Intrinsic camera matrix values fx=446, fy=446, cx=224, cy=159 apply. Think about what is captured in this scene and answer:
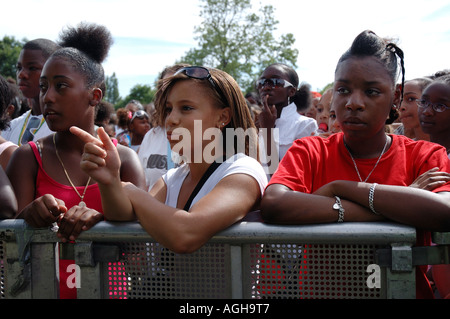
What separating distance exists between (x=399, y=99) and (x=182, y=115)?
121cm

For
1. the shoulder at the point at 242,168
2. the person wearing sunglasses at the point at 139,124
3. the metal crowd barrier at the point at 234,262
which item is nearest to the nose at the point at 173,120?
the shoulder at the point at 242,168

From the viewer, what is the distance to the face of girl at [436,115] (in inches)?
133

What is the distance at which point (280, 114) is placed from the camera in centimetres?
520

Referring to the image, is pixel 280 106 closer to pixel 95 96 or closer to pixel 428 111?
pixel 428 111

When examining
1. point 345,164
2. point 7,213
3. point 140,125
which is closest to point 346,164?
point 345,164

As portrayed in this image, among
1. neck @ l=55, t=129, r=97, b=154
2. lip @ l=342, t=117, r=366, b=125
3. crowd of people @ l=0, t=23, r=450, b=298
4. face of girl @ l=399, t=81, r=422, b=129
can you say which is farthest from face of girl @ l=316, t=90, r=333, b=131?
neck @ l=55, t=129, r=97, b=154

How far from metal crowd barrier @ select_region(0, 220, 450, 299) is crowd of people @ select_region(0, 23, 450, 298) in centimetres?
8

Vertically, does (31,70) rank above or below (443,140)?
above

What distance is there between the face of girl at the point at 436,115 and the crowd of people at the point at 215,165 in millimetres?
1102

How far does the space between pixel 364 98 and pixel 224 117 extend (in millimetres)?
743

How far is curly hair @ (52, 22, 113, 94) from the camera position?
283 centimetres

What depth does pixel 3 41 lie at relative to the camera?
53156mm
